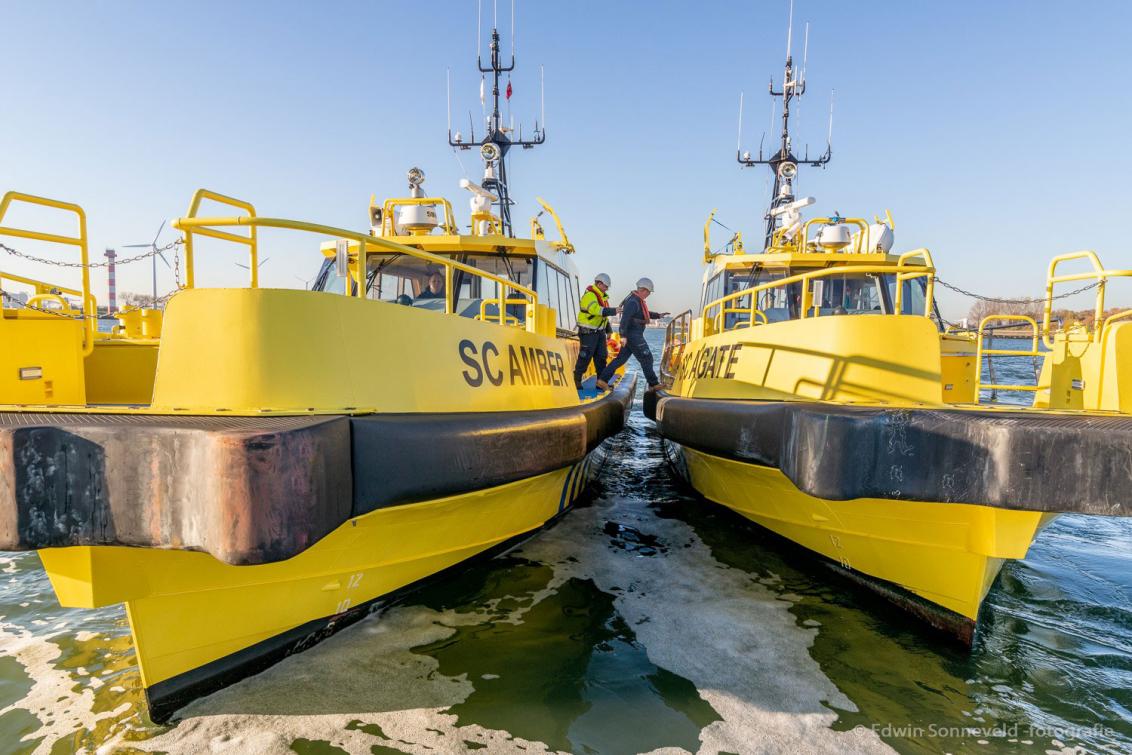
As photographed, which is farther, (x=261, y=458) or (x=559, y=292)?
(x=559, y=292)

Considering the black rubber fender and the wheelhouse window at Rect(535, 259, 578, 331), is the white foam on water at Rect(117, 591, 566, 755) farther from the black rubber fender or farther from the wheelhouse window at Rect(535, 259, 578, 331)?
the wheelhouse window at Rect(535, 259, 578, 331)

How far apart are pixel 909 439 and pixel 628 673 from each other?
173cm

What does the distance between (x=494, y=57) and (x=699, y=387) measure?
32.8 ft

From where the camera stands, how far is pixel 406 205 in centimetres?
639

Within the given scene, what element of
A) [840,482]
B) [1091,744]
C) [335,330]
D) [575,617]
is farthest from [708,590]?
[335,330]

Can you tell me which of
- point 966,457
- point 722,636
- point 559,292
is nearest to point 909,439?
point 966,457

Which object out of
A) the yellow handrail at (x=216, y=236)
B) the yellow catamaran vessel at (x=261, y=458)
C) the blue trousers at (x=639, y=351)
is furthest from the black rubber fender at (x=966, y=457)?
the blue trousers at (x=639, y=351)

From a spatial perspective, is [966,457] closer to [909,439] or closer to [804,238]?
[909,439]

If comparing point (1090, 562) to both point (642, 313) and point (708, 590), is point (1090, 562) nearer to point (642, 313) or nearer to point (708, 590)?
point (708, 590)

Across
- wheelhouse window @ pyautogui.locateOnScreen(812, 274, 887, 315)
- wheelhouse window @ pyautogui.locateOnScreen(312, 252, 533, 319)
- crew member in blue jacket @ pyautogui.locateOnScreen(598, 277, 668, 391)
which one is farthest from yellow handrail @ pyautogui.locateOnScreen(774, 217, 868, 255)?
wheelhouse window @ pyautogui.locateOnScreen(312, 252, 533, 319)

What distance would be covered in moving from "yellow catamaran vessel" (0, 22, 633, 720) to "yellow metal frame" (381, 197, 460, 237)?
253 centimetres

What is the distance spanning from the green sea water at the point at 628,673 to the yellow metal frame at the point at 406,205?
3.61 m

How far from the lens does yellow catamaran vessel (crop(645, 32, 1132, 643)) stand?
2582mm

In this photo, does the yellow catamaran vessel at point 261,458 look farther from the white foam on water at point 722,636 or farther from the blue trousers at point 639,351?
the blue trousers at point 639,351
